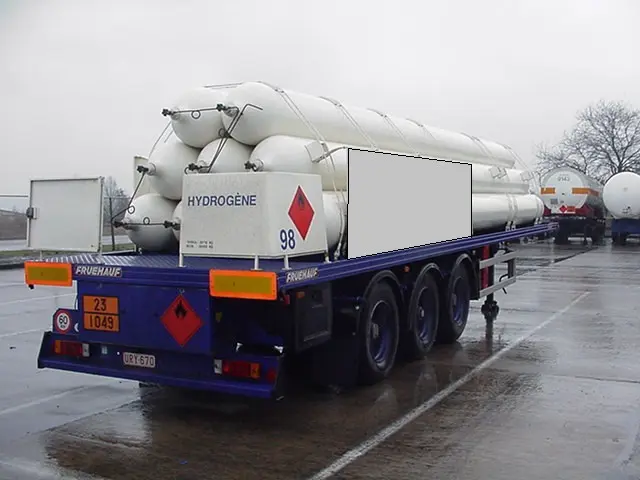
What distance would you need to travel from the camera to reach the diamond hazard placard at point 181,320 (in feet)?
20.9

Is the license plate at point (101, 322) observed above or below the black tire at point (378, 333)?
above

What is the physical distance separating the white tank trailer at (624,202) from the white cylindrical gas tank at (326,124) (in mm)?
26142

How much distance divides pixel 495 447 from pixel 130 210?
161 inches

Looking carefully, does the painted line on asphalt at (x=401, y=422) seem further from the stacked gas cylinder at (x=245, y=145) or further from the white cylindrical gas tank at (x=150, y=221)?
the white cylindrical gas tank at (x=150, y=221)

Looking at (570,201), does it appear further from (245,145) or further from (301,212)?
(301,212)

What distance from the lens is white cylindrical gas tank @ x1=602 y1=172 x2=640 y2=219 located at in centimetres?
3516

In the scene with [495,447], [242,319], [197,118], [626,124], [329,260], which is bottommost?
[495,447]

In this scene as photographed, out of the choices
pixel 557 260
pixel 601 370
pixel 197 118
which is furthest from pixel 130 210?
pixel 557 260

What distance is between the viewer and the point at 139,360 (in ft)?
22.1

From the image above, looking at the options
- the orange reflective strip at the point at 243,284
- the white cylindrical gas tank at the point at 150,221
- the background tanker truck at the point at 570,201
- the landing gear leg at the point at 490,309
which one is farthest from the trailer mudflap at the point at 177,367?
the background tanker truck at the point at 570,201

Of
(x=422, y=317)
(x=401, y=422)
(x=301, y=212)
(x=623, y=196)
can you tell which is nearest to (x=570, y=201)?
(x=623, y=196)

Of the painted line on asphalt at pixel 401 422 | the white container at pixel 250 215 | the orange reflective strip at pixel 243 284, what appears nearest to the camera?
the painted line on asphalt at pixel 401 422

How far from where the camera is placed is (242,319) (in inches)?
268

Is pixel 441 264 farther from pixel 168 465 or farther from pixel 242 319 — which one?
pixel 168 465
